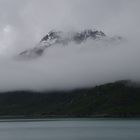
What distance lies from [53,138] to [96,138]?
15.4 meters

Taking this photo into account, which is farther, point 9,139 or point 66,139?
point 9,139

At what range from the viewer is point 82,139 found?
153500 millimetres

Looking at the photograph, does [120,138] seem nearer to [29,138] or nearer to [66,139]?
[66,139]

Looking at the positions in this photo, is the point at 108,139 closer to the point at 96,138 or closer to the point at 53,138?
the point at 96,138

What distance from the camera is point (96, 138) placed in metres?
156

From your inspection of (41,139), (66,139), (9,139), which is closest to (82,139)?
(66,139)

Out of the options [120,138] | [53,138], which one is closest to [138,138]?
[120,138]

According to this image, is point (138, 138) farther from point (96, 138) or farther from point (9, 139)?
point (9, 139)

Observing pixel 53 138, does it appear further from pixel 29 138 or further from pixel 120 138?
pixel 120 138

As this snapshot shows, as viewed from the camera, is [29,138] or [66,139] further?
[29,138]

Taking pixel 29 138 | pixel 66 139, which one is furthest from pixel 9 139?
pixel 66 139

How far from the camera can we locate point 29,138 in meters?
166

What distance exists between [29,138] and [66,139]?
17.0 m

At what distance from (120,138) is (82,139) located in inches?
471
